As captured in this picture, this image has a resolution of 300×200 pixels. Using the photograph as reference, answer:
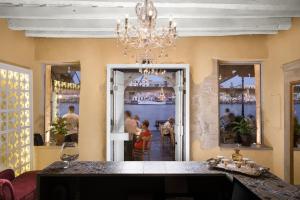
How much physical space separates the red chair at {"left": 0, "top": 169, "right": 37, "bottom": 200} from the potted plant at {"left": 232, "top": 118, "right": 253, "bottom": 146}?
389cm

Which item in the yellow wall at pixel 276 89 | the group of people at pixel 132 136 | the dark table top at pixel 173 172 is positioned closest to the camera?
the dark table top at pixel 173 172

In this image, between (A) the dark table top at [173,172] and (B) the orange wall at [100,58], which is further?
(B) the orange wall at [100,58]

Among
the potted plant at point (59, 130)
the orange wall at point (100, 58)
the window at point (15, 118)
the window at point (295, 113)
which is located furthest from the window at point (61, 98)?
the window at point (295, 113)

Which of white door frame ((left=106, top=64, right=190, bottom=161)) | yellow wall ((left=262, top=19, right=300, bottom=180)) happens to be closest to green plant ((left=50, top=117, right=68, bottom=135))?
white door frame ((left=106, top=64, right=190, bottom=161))

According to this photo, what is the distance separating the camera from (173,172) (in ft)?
10.3

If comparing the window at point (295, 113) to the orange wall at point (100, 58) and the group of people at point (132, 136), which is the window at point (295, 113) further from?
the group of people at point (132, 136)

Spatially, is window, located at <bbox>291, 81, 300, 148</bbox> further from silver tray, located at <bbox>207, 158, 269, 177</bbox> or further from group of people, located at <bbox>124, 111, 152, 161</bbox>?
group of people, located at <bbox>124, 111, 152, 161</bbox>

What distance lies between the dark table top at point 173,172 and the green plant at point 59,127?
2865 millimetres

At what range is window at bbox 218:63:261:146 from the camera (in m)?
6.22

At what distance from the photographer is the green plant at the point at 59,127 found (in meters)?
6.30

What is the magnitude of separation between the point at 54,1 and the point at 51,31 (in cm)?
197

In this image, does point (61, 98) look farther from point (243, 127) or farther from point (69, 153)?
point (243, 127)

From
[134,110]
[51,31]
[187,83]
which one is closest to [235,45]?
[187,83]

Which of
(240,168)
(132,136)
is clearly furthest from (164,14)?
(132,136)
